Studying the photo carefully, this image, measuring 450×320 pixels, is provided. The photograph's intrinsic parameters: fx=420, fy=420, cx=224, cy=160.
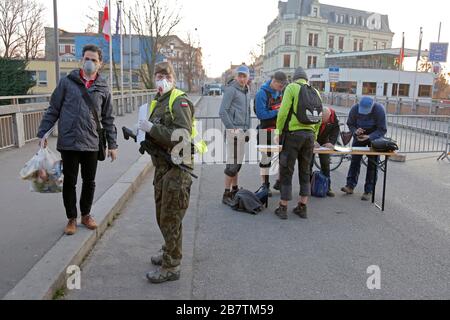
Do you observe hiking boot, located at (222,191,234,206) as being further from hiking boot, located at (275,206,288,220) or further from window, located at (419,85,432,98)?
window, located at (419,85,432,98)

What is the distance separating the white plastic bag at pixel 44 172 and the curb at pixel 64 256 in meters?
0.58

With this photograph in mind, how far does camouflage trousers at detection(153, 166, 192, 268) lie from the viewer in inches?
148

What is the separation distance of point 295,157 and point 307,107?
0.73 metres

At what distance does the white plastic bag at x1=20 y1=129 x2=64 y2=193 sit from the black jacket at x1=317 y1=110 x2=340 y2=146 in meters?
4.70

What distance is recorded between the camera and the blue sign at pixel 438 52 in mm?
26719

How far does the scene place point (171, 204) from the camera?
3.79 meters

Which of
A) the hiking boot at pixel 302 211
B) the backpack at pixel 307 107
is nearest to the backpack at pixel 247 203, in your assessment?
the hiking boot at pixel 302 211

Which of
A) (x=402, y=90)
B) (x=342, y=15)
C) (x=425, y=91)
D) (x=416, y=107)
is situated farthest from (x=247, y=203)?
(x=342, y=15)

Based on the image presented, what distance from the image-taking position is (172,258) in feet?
12.9

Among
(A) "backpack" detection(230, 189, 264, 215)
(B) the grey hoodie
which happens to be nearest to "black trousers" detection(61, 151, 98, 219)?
(B) the grey hoodie

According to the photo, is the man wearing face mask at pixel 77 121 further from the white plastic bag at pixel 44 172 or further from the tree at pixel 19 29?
the tree at pixel 19 29

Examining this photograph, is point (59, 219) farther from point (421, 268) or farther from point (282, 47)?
point (282, 47)
